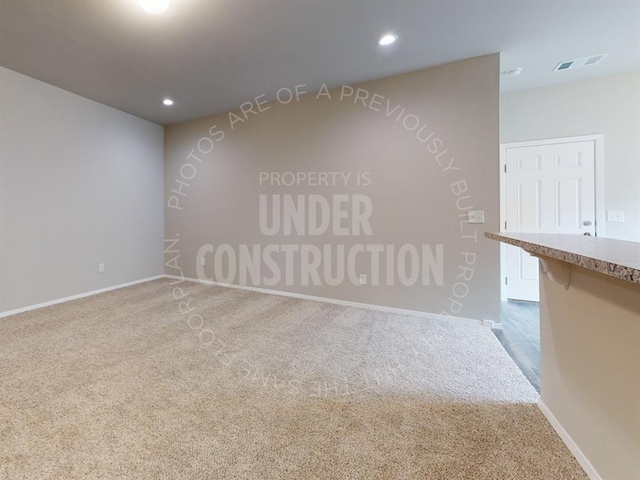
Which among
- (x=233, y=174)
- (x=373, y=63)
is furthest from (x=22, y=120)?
(x=373, y=63)

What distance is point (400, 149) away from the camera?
3092 mm

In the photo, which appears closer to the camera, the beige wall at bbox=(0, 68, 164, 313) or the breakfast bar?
the breakfast bar

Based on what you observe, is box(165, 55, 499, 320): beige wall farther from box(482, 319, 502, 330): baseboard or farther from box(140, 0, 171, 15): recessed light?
box(140, 0, 171, 15): recessed light

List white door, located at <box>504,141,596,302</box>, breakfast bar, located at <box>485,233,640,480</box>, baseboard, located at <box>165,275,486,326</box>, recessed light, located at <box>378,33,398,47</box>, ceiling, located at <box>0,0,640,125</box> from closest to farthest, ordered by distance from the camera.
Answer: breakfast bar, located at <box>485,233,640,480</box> < ceiling, located at <box>0,0,640,125</box> < recessed light, located at <box>378,33,398,47</box> < baseboard, located at <box>165,275,486,326</box> < white door, located at <box>504,141,596,302</box>

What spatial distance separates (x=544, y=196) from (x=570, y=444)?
10.4 ft

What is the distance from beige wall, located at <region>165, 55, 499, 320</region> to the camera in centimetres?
277

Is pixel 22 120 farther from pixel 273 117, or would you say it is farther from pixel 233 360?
pixel 233 360

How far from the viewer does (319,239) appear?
3.57 m

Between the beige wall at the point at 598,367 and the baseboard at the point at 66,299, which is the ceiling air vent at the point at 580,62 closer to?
the beige wall at the point at 598,367

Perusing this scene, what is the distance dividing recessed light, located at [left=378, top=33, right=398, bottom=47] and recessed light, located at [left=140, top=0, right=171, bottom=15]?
174 centimetres

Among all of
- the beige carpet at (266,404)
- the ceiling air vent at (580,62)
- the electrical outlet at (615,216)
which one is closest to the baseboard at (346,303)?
the beige carpet at (266,404)

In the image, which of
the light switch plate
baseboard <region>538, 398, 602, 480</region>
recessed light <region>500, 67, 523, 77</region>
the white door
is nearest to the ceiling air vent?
recessed light <region>500, 67, 523, 77</region>

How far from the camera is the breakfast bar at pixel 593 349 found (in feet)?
2.94

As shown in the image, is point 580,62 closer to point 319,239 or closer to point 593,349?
point 593,349
